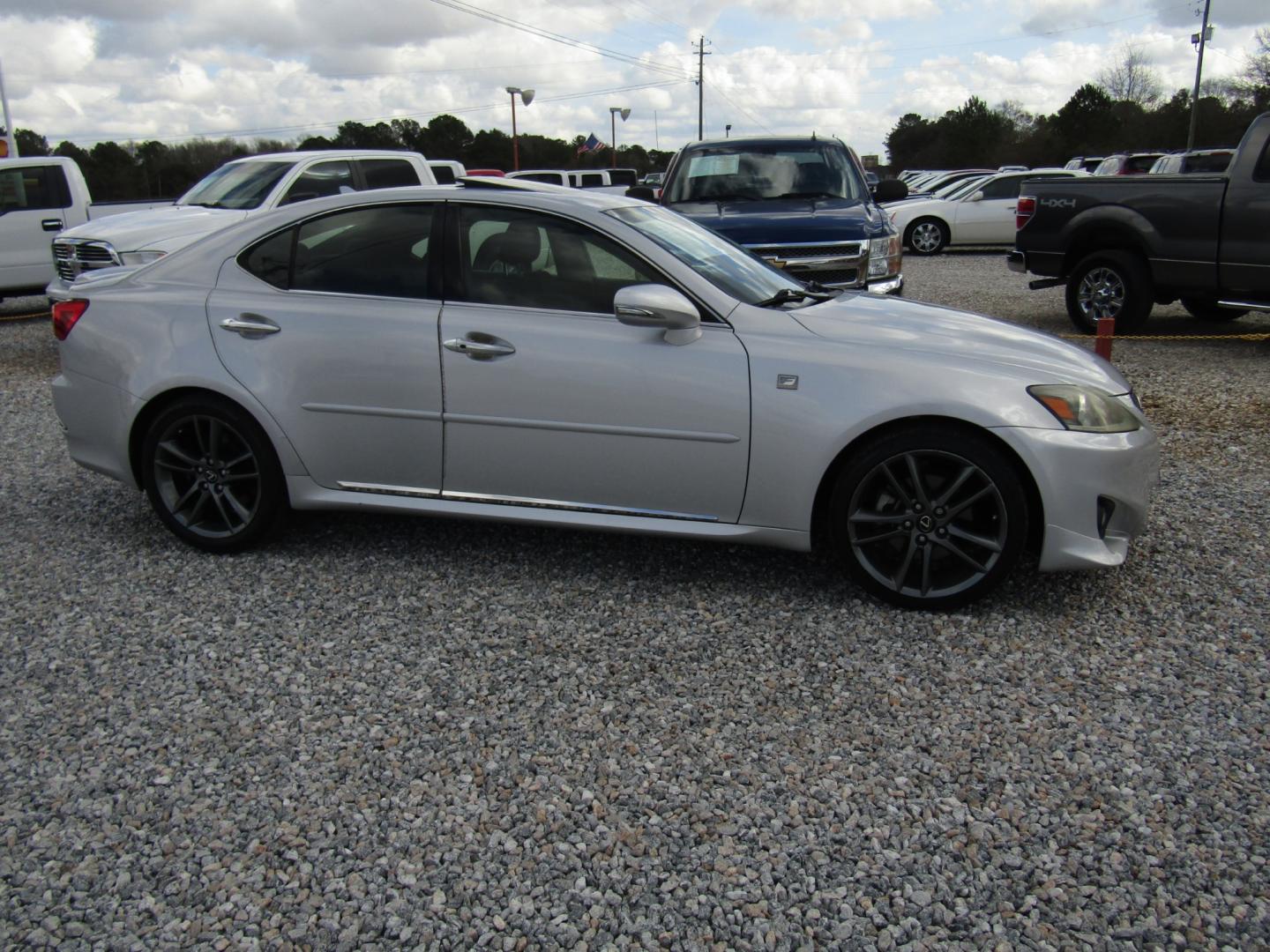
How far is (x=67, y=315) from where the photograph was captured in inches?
190

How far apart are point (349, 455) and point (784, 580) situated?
1899mm

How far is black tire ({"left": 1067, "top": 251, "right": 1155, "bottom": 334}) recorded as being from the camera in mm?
10094

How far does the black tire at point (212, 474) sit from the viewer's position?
15.0ft

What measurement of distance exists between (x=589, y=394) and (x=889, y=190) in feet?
20.5

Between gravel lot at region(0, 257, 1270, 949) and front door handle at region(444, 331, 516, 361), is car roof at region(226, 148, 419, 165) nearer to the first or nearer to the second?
gravel lot at region(0, 257, 1270, 949)

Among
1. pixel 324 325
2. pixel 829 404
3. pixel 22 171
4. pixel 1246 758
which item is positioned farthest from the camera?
pixel 22 171

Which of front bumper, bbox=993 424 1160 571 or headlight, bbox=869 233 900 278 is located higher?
headlight, bbox=869 233 900 278

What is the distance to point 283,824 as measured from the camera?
2.82m

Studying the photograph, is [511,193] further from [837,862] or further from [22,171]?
[22,171]

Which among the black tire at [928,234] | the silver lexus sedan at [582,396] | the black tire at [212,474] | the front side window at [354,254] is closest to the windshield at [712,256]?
the silver lexus sedan at [582,396]

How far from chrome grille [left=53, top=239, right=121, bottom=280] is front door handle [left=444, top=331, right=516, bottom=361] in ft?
20.9

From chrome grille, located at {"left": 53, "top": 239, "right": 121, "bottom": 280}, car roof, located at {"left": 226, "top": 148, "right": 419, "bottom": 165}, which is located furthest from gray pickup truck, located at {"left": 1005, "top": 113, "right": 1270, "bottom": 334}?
chrome grille, located at {"left": 53, "top": 239, "right": 121, "bottom": 280}

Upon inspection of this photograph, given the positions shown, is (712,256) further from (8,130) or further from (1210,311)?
(8,130)

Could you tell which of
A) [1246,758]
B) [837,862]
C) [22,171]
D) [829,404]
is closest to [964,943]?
[837,862]
